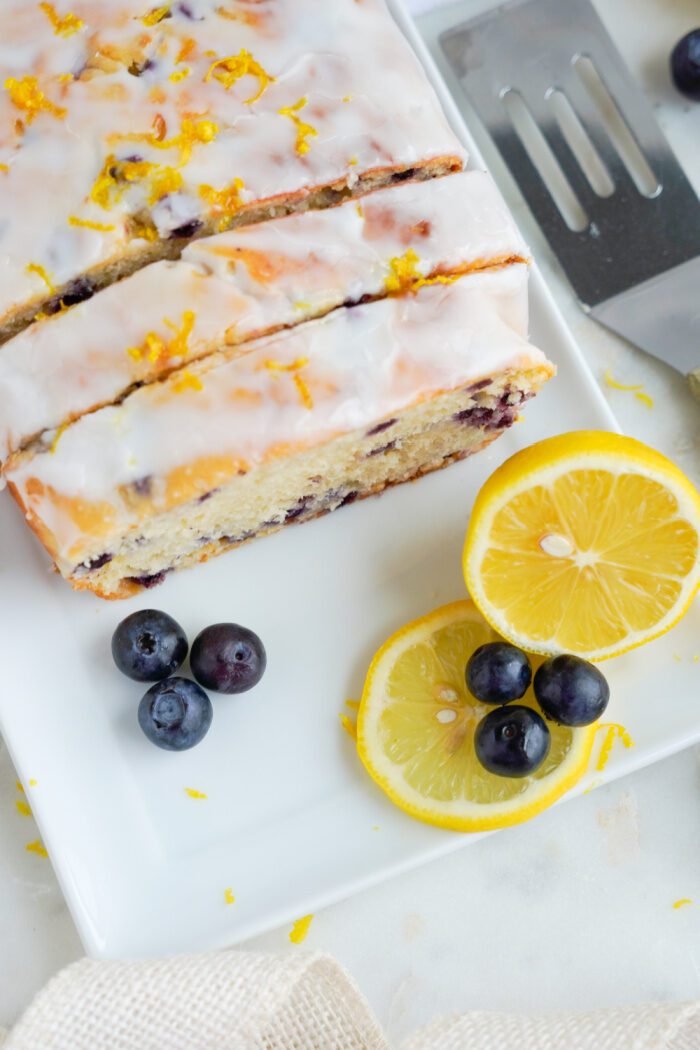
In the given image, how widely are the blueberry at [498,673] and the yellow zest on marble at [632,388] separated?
0.90m

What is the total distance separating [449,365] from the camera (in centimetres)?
253

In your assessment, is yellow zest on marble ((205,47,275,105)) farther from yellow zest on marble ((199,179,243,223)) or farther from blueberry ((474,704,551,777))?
blueberry ((474,704,551,777))

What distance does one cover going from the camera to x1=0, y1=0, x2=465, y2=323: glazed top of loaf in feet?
8.33

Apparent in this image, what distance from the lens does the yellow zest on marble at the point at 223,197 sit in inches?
100

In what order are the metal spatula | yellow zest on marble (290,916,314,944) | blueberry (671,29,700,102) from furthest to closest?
blueberry (671,29,700,102) < the metal spatula < yellow zest on marble (290,916,314,944)

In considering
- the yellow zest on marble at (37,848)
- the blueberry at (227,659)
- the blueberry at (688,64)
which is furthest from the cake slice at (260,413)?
the blueberry at (688,64)

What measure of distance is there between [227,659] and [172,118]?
4.14 ft

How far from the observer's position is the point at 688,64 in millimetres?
3270

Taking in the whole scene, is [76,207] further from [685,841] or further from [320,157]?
[685,841]

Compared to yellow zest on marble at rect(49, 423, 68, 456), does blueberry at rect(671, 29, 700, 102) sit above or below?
above

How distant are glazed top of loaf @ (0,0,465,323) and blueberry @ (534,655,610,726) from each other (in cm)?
122

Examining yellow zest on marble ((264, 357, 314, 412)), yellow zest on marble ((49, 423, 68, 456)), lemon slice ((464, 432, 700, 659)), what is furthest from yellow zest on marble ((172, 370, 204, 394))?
lemon slice ((464, 432, 700, 659))

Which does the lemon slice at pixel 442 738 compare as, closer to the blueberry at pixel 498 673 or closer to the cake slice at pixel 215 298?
the blueberry at pixel 498 673

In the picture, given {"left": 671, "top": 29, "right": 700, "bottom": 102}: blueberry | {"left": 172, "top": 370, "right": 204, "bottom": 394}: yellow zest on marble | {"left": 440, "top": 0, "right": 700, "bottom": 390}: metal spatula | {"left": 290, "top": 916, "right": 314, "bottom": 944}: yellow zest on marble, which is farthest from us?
{"left": 671, "top": 29, "right": 700, "bottom": 102}: blueberry
